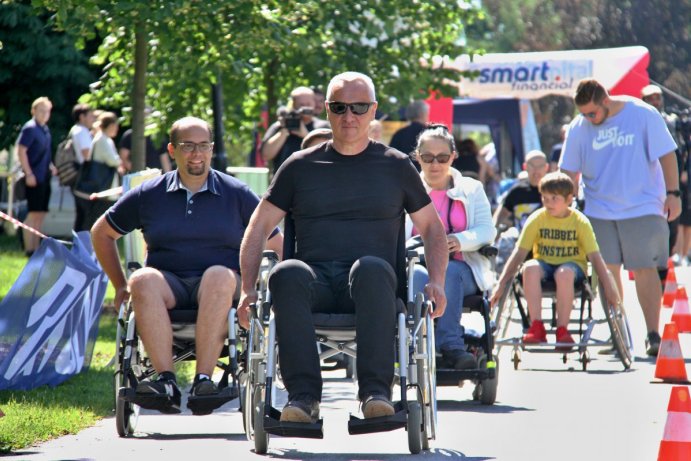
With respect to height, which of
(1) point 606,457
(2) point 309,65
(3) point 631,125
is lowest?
(1) point 606,457

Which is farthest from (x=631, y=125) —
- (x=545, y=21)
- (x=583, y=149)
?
(x=545, y=21)

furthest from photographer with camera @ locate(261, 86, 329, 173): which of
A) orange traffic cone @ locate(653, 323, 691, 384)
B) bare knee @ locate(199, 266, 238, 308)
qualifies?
bare knee @ locate(199, 266, 238, 308)

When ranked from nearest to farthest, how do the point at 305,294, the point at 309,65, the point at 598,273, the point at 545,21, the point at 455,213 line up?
1. the point at 305,294
2. the point at 455,213
3. the point at 598,273
4. the point at 309,65
5. the point at 545,21

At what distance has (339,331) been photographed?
276 inches

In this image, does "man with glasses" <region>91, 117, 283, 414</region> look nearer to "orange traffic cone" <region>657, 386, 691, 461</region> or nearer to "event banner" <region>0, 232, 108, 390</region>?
"event banner" <region>0, 232, 108, 390</region>

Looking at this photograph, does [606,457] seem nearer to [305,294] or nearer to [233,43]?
[305,294]

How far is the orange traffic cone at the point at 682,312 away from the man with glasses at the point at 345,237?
5248mm

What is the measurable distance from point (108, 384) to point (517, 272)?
300 cm

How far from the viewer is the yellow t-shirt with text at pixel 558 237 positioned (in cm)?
1083

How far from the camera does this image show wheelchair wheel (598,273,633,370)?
1052cm

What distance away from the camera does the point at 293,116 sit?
12992mm

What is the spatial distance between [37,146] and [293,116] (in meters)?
6.56

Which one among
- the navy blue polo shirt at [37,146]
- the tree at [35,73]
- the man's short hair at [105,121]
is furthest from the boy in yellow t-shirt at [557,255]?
the tree at [35,73]

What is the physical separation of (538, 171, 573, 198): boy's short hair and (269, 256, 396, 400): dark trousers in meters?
4.12
